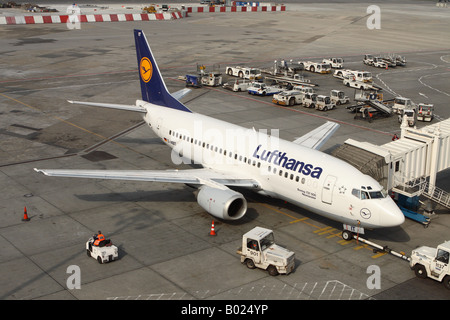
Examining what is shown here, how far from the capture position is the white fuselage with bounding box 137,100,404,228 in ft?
113

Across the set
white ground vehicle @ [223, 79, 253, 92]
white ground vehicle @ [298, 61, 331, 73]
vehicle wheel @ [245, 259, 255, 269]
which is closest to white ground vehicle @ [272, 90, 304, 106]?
white ground vehicle @ [223, 79, 253, 92]

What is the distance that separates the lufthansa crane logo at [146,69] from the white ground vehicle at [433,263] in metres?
29.4

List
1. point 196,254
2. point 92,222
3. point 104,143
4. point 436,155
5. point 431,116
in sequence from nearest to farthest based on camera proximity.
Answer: point 196,254
point 92,222
point 436,155
point 104,143
point 431,116

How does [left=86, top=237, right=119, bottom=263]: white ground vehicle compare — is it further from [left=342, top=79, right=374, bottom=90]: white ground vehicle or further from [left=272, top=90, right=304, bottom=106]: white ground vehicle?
[left=342, top=79, right=374, bottom=90]: white ground vehicle

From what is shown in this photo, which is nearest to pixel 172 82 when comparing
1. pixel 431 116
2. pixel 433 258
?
pixel 431 116

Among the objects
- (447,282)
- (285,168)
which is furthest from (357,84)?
(447,282)

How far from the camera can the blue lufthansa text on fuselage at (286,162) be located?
36438 millimetres

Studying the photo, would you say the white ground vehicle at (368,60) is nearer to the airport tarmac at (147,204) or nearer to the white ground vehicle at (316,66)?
the airport tarmac at (147,204)

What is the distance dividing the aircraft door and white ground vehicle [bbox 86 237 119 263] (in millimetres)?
13934

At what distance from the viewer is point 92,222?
37906 mm

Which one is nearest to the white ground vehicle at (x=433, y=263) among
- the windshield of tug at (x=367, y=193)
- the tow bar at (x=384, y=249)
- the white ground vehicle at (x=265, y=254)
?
the tow bar at (x=384, y=249)

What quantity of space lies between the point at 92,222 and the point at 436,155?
85.4 feet
